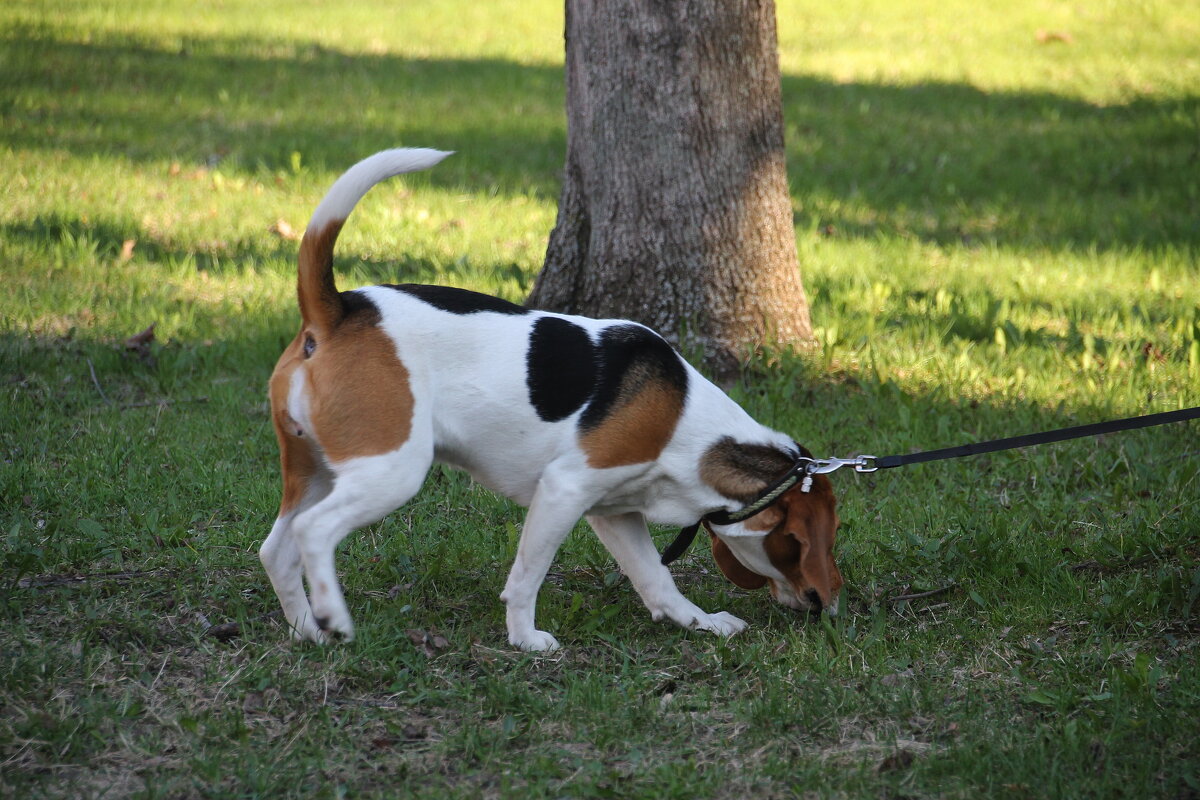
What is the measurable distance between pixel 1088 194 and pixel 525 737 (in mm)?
8559

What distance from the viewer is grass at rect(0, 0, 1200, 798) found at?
10.6 feet

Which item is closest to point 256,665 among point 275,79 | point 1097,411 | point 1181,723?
point 1181,723

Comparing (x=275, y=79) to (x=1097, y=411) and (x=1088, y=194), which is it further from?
(x=1097, y=411)

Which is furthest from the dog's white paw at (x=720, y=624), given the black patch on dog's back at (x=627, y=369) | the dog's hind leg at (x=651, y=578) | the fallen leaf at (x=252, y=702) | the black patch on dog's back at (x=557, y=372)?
the fallen leaf at (x=252, y=702)

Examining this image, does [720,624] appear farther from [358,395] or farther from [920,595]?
[358,395]

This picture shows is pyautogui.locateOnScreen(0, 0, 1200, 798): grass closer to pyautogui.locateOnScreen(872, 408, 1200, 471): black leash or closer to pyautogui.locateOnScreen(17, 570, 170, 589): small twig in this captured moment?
pyautogui.locateOnScreen(17, 570, 170, 589): small twig

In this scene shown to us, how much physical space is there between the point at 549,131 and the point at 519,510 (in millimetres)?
6893

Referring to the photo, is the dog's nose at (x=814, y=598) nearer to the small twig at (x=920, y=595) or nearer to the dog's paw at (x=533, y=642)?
the small twig at (x=920, y=595)

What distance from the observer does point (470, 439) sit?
371cm

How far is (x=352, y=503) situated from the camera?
3.50m

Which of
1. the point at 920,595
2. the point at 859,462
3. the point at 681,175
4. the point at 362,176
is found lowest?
the point at 920,595

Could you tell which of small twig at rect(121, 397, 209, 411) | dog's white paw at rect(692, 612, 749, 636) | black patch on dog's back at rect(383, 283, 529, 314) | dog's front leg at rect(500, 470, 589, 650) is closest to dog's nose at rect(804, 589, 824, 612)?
Answer: dog's white paw at rect(692, 612, 749, 636)

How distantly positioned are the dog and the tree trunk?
6.75 feet

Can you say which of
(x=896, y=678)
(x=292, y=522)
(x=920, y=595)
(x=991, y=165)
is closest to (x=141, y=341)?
(x=292, y=522)
